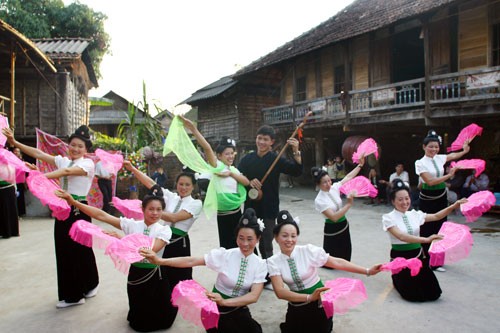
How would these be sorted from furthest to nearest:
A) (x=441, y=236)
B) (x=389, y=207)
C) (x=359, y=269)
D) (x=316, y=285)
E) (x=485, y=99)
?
(x=389, y=207), (x=485, y=99), (x=441, y=236), (x=316, y=285), (x=359, y=269)

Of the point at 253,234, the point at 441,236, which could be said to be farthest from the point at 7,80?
the point at 441,236

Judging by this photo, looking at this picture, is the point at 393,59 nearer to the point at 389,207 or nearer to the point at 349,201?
the point at 389,207

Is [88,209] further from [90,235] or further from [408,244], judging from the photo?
[408,244]

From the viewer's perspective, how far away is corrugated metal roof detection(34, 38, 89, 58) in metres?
12.3

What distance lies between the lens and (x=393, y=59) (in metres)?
13.3

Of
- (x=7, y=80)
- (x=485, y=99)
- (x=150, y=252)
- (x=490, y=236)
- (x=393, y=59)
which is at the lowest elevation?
(x=490, y=236)

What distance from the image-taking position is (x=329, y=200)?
192 inches

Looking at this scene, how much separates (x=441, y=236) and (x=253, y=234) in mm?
1934

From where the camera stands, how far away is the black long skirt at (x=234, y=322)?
290 cm

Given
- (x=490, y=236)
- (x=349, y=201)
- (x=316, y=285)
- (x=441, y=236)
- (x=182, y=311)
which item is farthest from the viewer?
(x=490, y=236)

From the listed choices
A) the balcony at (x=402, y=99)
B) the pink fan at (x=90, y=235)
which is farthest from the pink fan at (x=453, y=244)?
the balcony at (x=402, y=99)

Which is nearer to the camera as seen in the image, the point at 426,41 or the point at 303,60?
the point at 426,41

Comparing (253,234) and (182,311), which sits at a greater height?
(253,234)

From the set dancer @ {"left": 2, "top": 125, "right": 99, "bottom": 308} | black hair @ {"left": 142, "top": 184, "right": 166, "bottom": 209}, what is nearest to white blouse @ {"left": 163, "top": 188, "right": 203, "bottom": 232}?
black hair @ {"left": 142, "top": 184, "right": 166, "bottom": 209}
